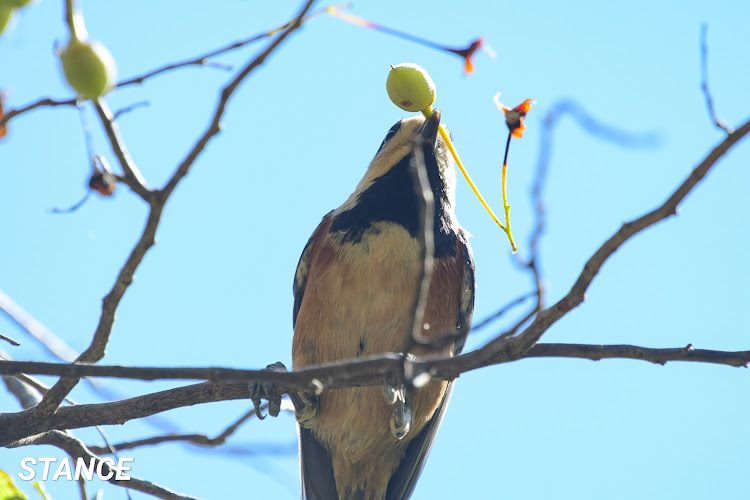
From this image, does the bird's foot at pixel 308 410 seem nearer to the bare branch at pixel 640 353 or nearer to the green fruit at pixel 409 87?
the bare branch at pixel 640 353

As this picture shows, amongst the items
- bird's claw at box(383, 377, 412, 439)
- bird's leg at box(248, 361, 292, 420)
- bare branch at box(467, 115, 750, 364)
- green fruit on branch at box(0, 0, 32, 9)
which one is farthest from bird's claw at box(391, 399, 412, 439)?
green fruit on branch at box(0, 0, 32, 9)

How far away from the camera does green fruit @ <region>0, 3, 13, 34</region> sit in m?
1.53

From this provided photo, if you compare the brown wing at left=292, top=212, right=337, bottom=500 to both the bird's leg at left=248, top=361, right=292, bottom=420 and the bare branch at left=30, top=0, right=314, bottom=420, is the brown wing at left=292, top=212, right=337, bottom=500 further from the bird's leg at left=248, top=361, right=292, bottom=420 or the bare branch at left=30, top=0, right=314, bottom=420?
the bare branch at left=30, top=0, right=314, bottom=420

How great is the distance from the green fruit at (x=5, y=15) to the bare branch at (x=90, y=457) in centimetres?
215

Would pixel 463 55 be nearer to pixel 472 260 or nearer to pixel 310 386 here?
pixel 310 386

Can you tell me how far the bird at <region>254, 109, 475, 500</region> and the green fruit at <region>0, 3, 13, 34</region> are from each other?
246 cm

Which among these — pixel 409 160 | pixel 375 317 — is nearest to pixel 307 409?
pixel 375 317

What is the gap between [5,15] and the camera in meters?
1.54

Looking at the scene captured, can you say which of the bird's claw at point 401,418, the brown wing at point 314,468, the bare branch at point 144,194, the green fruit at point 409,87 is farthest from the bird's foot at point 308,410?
the green fruit at point 409,87

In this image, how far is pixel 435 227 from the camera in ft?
14.1

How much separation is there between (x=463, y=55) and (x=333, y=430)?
2472 mm

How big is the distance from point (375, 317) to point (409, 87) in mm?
1764

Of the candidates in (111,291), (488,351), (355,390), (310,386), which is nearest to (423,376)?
(488,351)

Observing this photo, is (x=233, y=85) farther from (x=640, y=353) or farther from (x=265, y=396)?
(x=265, y=396)
